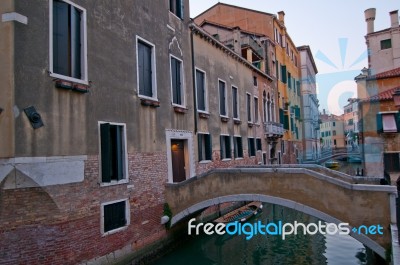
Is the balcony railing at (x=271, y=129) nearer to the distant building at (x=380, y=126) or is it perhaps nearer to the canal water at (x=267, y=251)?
the distant building at (x=380, y=126)

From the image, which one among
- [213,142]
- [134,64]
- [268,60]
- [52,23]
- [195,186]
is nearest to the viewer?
[52,23]

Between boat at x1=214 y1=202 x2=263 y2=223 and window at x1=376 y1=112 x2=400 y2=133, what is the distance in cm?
649

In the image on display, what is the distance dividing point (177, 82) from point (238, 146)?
564cm

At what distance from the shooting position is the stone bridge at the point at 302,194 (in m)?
7.10

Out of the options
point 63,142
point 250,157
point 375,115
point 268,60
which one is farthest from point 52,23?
point 268,60

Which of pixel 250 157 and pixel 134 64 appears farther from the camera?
pixel 250 157

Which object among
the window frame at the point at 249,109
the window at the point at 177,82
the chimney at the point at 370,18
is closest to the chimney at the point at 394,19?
the chimney at the point at 370,18

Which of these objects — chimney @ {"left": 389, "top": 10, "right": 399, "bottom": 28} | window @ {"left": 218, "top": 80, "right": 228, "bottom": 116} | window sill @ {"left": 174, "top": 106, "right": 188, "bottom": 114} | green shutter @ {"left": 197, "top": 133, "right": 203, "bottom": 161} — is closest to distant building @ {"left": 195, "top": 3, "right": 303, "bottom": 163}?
window @ {"left": 218, "top": 80, "right": 228, "bottom": 116}

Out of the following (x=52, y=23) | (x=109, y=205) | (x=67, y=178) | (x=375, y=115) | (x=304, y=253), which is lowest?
(x=304, y=253)

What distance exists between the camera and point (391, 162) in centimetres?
1491

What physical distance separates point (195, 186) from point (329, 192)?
3.40m

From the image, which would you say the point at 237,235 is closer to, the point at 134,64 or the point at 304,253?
the point at 304,253

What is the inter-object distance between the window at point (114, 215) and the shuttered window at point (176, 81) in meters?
3.92

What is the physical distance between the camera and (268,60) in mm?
20875
